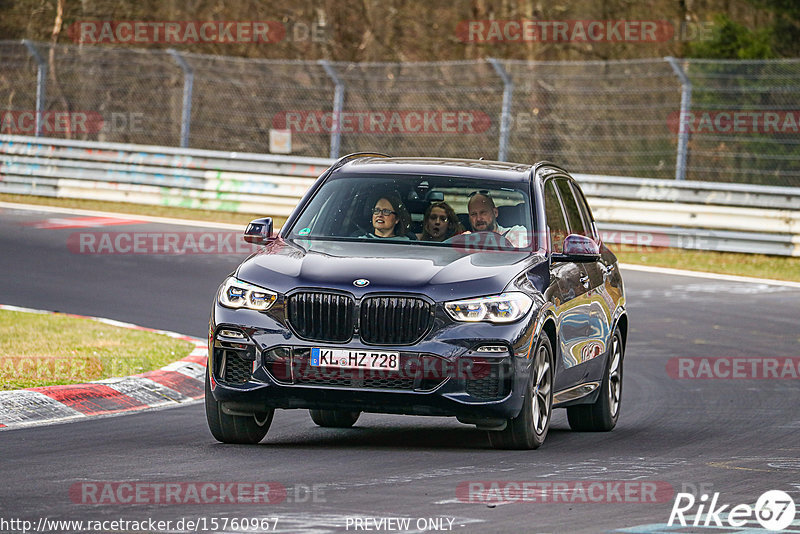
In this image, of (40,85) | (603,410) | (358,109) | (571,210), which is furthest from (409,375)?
(358,109)

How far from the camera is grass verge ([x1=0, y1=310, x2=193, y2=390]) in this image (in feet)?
36.3

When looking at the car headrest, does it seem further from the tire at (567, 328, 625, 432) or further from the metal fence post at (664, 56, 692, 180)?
the metal fence post at (664, 56, 692, 180)

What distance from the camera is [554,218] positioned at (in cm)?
1015

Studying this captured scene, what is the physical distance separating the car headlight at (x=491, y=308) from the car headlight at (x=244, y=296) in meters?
0.97

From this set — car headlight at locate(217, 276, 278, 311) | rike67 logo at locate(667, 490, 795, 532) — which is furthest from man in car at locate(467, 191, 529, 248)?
rike67 logo at locate(667, 490, 795, 532)

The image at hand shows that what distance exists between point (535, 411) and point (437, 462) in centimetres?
86

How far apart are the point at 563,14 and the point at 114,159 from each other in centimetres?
1441

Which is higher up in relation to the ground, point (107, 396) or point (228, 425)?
point (228, 425)

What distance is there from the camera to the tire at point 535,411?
8742 mm

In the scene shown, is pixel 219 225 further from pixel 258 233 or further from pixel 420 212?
pixel 420 212

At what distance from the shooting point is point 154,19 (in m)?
38.2

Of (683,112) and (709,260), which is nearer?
(709,260)

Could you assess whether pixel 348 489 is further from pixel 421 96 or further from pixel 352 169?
pixel 421 96

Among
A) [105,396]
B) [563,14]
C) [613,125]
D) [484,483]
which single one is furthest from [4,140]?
[484,483]
